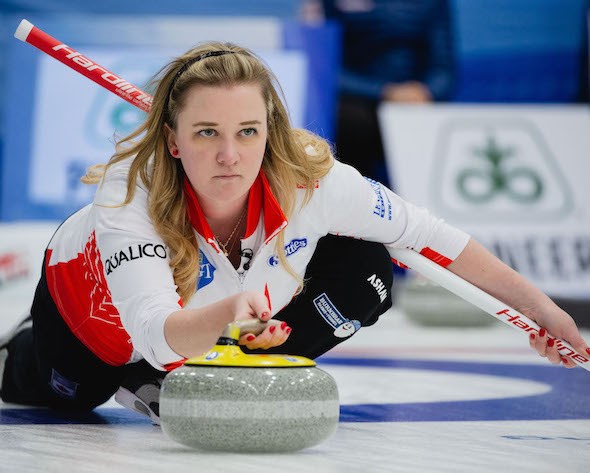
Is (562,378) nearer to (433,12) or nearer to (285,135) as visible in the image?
(285,135)

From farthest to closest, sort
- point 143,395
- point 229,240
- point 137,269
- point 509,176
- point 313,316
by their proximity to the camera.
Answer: point 509,176 → point 313,316 → point 143,395 → point 229,240 → point 137,269

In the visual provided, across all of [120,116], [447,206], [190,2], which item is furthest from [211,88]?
[190,2]

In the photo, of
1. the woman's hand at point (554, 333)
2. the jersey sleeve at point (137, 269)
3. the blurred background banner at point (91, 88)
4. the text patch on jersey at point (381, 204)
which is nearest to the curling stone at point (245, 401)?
the jersey sleeve at point (137, 269)

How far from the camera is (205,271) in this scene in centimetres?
228

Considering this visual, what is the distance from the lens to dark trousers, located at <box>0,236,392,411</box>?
2.58 metres

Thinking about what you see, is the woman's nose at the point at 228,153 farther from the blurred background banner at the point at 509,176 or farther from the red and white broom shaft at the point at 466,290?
the blurred background banner at the point at 509,176

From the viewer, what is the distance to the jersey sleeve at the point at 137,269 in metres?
1.90

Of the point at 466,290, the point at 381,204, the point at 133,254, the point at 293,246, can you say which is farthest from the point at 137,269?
the point at 466,290

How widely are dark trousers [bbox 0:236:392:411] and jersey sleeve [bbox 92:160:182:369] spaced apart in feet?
1.76

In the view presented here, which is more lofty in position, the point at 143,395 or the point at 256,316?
the point at 256,316

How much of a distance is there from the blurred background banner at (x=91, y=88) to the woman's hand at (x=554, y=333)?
502cm

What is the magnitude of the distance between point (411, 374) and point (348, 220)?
55.9 inches

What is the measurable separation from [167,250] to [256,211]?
26 centimetres

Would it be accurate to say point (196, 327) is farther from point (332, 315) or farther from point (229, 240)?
point (332, 315)
